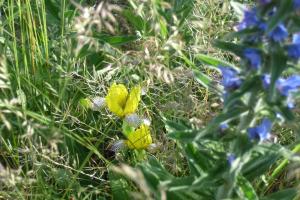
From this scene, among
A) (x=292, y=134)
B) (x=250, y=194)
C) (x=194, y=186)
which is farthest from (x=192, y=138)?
(x=292, y=134)

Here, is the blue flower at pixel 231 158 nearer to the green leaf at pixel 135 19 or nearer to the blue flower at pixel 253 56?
the blue flower at pixel 253 56

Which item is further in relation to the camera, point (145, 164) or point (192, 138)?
point (145, 164)

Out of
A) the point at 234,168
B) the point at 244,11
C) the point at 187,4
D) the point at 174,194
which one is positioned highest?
the point at 244,11

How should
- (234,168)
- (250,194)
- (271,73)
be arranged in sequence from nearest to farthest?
(271,73) → (234,168) → (250,194)

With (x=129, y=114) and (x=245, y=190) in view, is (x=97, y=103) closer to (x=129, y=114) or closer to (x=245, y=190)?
(x=129, y=114)

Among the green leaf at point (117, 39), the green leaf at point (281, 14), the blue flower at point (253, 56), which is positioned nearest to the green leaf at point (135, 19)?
the green leaf at point (117, 39)

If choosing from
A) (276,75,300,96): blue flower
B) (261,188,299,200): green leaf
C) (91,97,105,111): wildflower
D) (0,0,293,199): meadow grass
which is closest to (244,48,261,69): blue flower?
(276,75,300,96): blue flower

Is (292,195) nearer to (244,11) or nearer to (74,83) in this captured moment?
(244,11)

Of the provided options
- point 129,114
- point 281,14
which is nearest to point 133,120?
point 129,114
